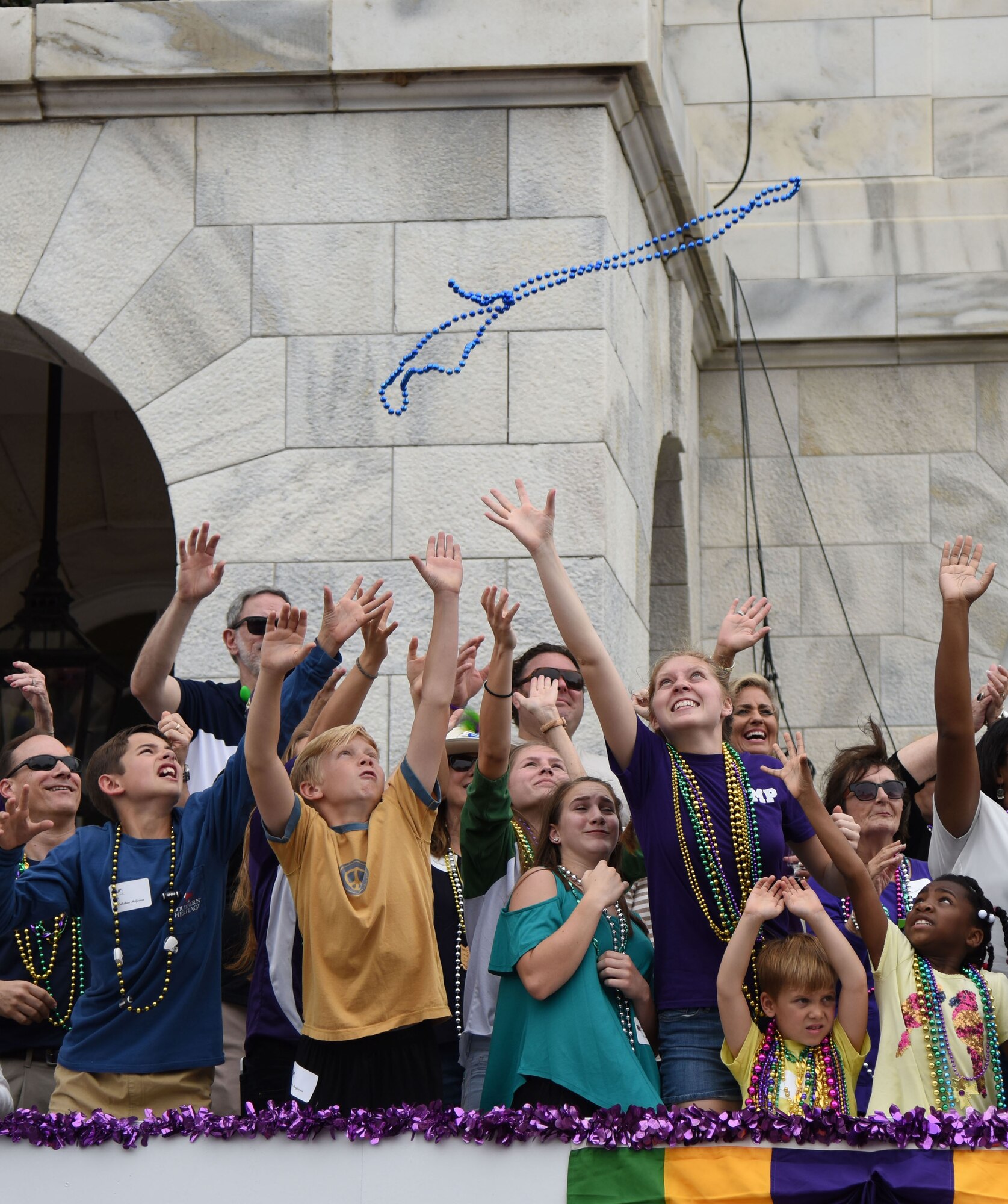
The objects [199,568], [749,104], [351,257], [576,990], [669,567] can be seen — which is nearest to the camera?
[576,990]

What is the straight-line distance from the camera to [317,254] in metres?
6.88

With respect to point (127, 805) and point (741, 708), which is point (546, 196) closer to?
point (741, 708)

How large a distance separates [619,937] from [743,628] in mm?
997

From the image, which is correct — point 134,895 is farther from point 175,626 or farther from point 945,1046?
point 945,1046

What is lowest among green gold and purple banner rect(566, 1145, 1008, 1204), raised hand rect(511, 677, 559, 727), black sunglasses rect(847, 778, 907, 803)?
green gold and purple banner rect(566, 1145, 1008, 1204)

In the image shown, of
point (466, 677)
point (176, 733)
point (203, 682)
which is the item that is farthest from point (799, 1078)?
point (203, 682)

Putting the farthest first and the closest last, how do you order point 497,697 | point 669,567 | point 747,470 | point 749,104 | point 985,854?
point 747,470 < point 749,104 < point 669,567 < point 985,854 < point 497,697

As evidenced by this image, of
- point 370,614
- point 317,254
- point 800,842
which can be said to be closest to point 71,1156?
point 370,614

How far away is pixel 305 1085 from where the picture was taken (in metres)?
4.62

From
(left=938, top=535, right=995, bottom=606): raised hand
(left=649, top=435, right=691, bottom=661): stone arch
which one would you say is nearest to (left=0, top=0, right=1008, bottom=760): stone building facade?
(left=649, top=435, right=691, bottom=661): stone arch

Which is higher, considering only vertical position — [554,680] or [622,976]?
[554,680]

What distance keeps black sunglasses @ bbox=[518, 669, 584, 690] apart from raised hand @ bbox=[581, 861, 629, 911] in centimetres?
101

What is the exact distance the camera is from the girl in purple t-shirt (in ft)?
15.5

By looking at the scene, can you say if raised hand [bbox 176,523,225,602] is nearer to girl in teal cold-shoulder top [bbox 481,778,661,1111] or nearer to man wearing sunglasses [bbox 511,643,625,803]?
man wearing sunglasses [bbox 511,643,625,803]
